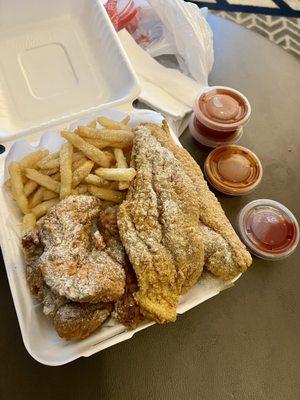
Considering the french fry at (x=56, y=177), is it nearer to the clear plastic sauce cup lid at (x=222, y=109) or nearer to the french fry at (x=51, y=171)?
the french fry at (x=51, y=171)

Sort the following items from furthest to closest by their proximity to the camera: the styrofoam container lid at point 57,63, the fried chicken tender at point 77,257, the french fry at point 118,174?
1. the styrofoam container lid at point 57,63
2. the french fry at point 118,174
3. the fried chicken tender at point 77,257

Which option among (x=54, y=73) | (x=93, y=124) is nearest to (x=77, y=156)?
(x=93, y=124)

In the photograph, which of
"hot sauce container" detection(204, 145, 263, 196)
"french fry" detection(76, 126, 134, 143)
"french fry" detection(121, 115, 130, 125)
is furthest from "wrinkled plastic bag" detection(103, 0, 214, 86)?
"french fry" detection(76, 126, 134, 143)

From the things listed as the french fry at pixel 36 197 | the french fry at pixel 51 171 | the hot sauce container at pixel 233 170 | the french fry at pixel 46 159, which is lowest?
the hot sauce container at pixel 233 170

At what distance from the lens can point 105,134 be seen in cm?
115

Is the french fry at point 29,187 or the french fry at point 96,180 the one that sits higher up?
the french fry at point 29,187

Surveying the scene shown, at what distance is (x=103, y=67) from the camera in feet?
5.44

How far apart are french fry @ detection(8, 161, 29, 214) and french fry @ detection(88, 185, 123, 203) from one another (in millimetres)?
177

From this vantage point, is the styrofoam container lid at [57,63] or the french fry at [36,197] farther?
the styrofoam container lid at [57,63]

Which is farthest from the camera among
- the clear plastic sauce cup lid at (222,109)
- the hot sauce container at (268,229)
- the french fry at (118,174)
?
the clear plastic sauce cup lid at (222,109)

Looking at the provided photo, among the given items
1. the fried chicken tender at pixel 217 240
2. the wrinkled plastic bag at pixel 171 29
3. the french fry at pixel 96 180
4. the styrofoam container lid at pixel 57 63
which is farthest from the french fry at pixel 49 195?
the wrinkled plastic bag at pixel 171 29

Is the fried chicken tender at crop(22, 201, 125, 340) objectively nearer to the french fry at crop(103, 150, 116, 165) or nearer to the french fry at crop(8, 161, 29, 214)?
the french fry at crop(8, 161, 29, 214)

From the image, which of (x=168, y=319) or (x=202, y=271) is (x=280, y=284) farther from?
(x=168, y=319)

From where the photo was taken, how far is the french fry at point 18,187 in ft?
3.57
